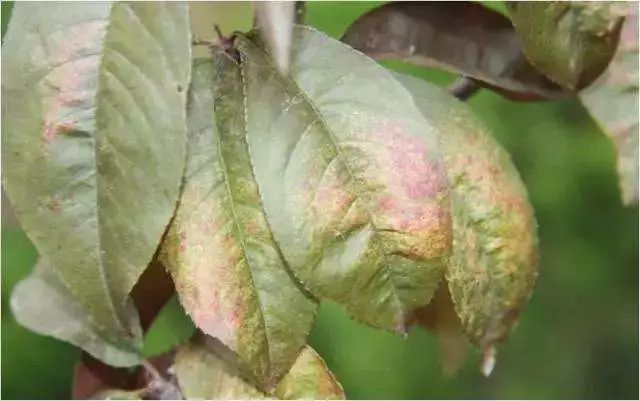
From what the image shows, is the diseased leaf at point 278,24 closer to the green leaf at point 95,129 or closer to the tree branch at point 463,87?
the green leaf at point 95,129

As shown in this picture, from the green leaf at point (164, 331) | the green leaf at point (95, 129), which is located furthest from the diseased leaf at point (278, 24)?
the green leaf at point (164, 331)

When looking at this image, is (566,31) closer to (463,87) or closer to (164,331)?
(463,87)

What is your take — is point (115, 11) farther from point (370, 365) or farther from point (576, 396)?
point (576, 396)

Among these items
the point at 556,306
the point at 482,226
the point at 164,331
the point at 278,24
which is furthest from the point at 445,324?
the point at 556,306

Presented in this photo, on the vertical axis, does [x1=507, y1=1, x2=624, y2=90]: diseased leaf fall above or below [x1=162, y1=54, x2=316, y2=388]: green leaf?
above

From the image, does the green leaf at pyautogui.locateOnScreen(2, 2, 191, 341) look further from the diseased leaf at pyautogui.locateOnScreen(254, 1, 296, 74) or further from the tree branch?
the tree branch

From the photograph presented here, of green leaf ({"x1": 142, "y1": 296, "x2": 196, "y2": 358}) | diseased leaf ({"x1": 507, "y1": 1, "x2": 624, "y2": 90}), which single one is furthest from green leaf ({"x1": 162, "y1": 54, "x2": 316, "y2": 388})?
green leaf ({"x1": 142, "y1": 296, "x2": 196, "y2": 358})
